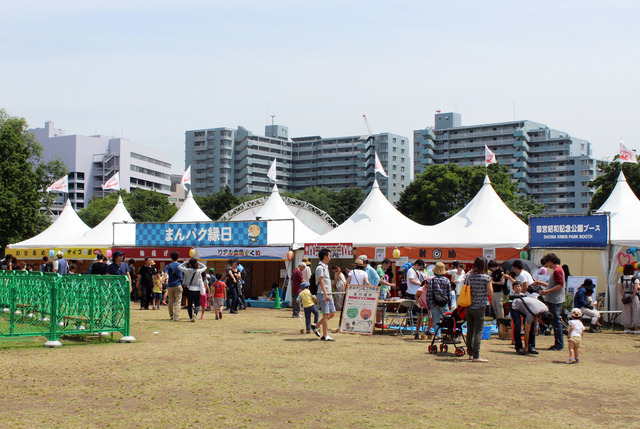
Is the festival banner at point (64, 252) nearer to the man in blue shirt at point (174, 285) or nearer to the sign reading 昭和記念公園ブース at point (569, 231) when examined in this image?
the man in blue shirt at point (174, 285)

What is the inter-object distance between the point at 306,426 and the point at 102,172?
393 feet

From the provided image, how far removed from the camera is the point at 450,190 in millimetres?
61156

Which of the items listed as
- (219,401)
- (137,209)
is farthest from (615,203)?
(137,209)

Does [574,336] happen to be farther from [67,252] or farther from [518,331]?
[67,252]

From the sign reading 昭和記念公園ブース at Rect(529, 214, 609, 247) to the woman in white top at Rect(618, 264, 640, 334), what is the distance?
2.02 metres

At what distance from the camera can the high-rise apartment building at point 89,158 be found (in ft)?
380

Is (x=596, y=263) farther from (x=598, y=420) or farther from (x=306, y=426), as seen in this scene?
(x=306, y=426)

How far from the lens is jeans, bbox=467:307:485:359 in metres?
10.4

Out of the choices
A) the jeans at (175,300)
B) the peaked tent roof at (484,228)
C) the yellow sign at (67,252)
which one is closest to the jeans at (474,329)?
the jeans at (175,300)

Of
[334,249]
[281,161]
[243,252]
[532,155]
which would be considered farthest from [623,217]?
[281,161]

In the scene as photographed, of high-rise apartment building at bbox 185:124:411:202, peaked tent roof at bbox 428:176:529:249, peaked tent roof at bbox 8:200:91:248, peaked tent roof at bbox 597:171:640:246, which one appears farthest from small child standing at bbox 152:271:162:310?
high-rise apartment building at bbox 185:124:411:202

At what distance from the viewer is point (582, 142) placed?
120 meters

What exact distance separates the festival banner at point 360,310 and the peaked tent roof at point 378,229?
913 centimetres

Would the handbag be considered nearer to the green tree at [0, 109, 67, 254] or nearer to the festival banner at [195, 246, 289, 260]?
the festival banner at [195, 246, 289, 260]
